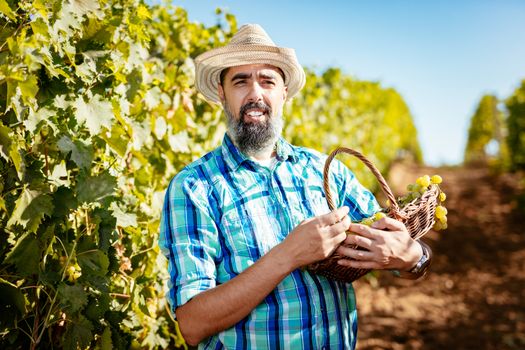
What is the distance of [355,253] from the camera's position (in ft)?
6.06

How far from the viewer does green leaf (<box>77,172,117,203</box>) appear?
6.32ft

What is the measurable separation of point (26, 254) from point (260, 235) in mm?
843

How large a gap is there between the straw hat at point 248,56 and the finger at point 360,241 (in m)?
0.90

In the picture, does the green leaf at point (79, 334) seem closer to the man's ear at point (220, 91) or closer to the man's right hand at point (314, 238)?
the man's right hand at point (314, 238)

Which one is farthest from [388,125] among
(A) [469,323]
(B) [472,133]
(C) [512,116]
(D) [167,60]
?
(B) [472,133]

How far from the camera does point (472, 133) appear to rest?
1147 inches

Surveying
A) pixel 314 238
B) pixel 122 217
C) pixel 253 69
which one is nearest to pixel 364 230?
pixel 314 238

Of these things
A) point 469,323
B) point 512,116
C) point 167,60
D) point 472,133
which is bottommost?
point 469,323

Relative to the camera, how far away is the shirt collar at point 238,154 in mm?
2162

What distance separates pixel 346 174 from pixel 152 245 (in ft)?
3.49

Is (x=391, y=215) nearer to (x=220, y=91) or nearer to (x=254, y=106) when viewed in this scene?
(x=254, y=106)

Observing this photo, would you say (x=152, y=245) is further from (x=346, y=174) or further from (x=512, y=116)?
(x=512, y=116)

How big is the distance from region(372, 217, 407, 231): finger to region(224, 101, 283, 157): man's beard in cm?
63

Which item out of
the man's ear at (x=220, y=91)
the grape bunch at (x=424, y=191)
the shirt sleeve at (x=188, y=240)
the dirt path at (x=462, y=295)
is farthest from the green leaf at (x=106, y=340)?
the dirt path at (x=462, y=295)
